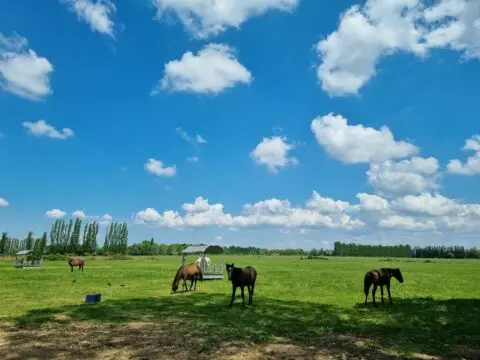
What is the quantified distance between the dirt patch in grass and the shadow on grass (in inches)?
3.8

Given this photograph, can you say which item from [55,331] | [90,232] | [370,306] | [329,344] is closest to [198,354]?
[329,344]

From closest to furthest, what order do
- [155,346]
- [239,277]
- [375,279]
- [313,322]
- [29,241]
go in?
[155,346], [313,322], [239,277], [375,279], [29,241]

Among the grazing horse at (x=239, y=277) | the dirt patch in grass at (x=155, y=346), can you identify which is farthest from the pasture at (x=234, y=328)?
the grazing horse at (x=239, y=277)

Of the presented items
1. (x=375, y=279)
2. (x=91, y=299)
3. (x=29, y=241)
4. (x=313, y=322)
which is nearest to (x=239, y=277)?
(x=313, y=322)

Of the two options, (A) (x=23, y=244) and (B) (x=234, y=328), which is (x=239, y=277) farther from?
(A) (x=23, y=244)

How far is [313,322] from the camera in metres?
17.1

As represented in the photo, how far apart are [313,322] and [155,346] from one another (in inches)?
286

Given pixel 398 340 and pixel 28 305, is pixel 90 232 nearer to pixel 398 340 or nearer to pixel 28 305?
pixel 28 305

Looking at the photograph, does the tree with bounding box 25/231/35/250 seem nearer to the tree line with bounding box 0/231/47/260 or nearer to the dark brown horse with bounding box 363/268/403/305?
the tree line with bounding box 0/231/47/260

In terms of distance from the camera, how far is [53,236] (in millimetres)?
159625

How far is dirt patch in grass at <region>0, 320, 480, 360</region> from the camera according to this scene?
11789 millimetres

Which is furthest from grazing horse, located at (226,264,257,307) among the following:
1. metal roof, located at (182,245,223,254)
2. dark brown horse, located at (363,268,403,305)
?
metal roof, located at (182,245,223,254)

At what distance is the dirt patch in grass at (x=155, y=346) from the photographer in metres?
11.8

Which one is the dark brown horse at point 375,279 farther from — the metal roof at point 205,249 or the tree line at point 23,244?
the tree line at point 23,244
